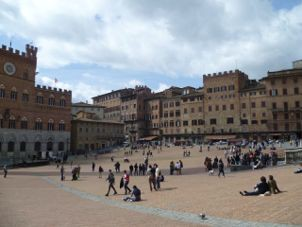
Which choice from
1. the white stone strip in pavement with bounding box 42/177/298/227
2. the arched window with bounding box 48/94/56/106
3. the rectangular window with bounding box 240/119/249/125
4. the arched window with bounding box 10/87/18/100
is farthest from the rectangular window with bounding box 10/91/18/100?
the white stone strip in pavement with bounding box 42/177/298/227

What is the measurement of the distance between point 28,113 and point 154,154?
1101 inches

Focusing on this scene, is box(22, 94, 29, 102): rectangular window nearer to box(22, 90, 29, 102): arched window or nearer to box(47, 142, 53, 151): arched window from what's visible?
box(22, 90, 29, 102): arched window

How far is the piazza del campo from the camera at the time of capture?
16578 millimetres

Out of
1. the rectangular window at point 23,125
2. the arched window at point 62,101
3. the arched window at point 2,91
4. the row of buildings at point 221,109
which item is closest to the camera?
the arched window at point 2,91

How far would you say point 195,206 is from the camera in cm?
1736

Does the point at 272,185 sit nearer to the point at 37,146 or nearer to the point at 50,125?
the point at 37,146

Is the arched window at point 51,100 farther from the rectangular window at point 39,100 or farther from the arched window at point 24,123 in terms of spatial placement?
the arched window at point 24,123

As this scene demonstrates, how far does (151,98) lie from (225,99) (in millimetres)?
27371

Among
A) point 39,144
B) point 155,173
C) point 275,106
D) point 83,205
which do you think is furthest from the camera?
point 275,106

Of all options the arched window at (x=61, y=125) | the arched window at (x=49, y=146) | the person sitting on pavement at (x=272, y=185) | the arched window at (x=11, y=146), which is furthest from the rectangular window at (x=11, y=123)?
the person sitting on pavement at (x=272, y=185)

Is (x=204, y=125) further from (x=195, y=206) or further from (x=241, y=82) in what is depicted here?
(x=195, y=206)

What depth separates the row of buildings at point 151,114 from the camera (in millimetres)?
70938

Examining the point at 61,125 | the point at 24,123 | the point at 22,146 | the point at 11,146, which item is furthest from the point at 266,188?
the point at 61,125

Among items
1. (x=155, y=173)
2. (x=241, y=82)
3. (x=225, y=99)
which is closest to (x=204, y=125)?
(x=225, y=99)
